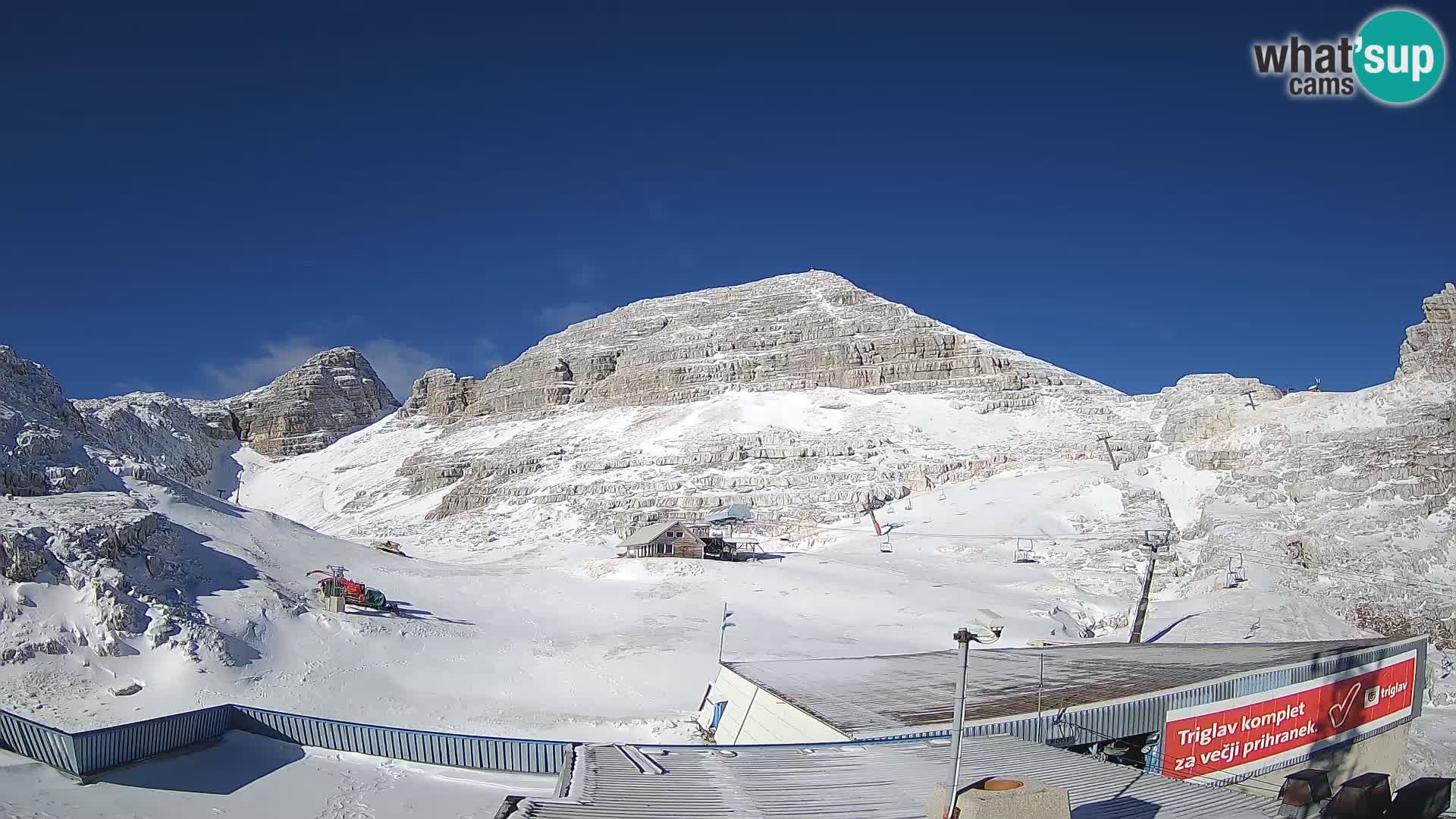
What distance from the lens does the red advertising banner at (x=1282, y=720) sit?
43.9 ft

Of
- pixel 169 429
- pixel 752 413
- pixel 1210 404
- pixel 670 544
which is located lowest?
pixel 670 544

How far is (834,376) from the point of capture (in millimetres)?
88438

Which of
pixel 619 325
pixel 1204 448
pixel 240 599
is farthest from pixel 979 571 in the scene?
pixel 619 325

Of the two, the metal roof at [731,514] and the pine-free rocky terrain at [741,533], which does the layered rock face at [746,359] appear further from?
the metal roof at [731,514]

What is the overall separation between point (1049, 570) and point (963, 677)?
33242mm

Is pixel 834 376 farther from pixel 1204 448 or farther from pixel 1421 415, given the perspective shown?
pixel 1421 415

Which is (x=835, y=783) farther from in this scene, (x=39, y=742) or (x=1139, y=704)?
(x=39, y=742)

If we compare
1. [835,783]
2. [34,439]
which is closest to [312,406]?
[34,439]

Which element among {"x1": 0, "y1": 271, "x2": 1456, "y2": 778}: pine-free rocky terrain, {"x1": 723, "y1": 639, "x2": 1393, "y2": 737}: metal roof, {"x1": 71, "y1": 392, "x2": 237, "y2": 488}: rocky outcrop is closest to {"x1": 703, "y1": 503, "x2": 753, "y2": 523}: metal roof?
{"x1": 0, "y1": 271, "x2": 1456, "y2": 778}: pine-free rocky terrain

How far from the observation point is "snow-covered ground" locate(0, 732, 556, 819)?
10.4 m

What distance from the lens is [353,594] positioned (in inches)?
958

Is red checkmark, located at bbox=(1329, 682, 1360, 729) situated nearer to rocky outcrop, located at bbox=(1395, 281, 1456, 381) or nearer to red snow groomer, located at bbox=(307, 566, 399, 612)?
red snow groomer, located at bbox=(307, 566, 399, 612)

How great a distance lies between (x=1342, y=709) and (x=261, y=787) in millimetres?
17053

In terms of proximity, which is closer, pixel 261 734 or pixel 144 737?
pixel 144 737
